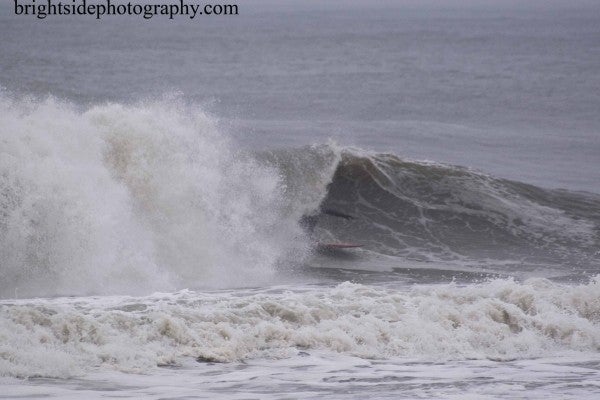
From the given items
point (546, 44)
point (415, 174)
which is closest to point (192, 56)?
point (546, 44)

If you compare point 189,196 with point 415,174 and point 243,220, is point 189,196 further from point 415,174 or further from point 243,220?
point 415,174

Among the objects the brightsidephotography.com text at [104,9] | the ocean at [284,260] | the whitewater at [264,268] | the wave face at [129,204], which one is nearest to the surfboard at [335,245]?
the ocean at [284,260]

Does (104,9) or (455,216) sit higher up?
(104,9)

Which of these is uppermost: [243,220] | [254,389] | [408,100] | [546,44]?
[546,44]

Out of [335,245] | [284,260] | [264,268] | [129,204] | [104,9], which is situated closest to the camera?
[264,268]

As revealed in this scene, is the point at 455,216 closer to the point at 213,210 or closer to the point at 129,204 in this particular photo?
the point at 213,210

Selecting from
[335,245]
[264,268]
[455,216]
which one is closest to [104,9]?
[455,216]

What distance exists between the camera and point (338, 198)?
18484 millimetres

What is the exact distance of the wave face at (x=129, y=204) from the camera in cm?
1270

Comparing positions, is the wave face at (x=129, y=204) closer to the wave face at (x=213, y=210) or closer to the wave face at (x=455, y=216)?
the wave face at (x=213, y=210)

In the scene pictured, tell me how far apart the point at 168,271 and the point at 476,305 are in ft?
13.7

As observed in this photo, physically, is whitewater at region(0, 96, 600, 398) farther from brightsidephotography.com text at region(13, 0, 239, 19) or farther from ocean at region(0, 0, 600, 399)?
brightsidephotography.com text at region(13, 0, 239, 19)

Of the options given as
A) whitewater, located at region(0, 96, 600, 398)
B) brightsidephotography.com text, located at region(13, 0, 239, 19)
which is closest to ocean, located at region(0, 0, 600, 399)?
whitewater, located at region(0, 96, 600, 398)

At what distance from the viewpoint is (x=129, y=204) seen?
14.8 metres
